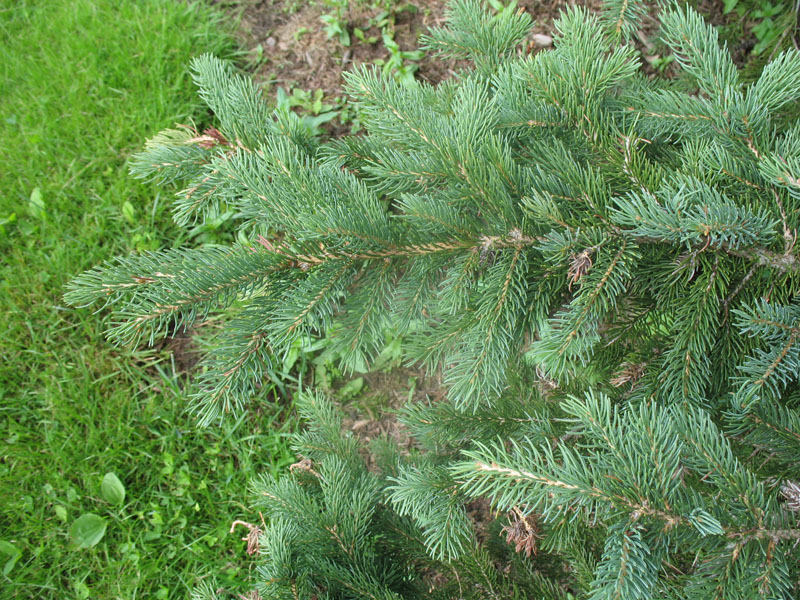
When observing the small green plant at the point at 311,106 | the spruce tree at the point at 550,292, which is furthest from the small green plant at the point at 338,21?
the spruce tree at the point at 550,292

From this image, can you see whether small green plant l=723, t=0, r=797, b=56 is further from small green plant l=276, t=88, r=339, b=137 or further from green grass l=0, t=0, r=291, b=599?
green grass l=0, t=0, r=291, b=599

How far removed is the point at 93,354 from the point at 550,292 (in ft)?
8.46

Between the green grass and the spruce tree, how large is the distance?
4.55 feet

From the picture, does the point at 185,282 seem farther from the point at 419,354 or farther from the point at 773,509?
the point at 773,509

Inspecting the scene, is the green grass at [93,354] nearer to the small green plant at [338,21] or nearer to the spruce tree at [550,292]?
the small green plant at [338,21]

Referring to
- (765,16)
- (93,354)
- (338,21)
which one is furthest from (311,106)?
(765,16)

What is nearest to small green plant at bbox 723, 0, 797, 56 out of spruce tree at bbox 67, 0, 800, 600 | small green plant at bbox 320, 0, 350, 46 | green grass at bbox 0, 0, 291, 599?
spruce tree at bbox 67, 0, 800, 600

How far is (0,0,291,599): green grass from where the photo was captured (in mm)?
2615

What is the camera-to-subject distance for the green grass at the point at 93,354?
262 centimetres

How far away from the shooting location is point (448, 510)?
4.43 feet

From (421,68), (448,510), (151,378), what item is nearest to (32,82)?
(151,378)

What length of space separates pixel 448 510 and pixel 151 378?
6.89 ft

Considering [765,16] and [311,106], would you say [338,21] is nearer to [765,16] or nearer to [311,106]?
[311,106]

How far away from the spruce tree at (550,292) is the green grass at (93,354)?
54.6 inches
